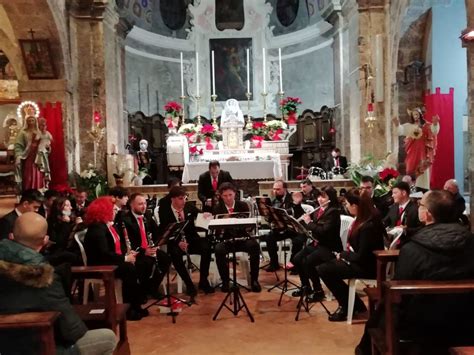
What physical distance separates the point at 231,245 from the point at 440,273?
306 centimetres

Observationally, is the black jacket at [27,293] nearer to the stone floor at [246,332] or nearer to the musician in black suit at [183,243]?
the stone floor at [246,332]

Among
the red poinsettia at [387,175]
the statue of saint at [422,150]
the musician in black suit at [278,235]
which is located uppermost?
the statue of saint at [422,150]

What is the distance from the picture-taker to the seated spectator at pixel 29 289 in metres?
2.78

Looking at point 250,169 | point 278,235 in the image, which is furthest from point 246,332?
point 250,169

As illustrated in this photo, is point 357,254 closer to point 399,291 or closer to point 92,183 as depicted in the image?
point 399,291

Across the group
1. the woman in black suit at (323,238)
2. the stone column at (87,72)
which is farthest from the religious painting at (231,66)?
the woman in black suit at (323,238)

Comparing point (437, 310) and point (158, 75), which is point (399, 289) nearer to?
point (437, 310)

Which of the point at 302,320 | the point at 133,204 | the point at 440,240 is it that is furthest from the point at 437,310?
the point at 133,204

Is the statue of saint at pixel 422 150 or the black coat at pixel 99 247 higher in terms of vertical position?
the statue of saint at pixel 422 150

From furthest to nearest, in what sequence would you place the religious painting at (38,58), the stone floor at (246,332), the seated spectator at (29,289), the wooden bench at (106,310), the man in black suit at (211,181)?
1. the religious painting at (38,58)
2. the man in black suit at (211,181)
3. the stone floor at (246,332)
4. the wooden bench at (106,310)
5. the seated spectator at (29,289)

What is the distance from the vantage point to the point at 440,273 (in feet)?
10.5

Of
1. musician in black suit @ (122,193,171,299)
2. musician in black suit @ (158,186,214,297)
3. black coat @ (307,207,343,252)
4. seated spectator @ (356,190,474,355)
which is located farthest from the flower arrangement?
seated spectator @ (356,190,474,355)

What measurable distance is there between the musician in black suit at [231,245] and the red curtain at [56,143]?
17.3 ft

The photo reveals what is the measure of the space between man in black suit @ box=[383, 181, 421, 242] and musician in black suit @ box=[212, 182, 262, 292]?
64.6 inches
